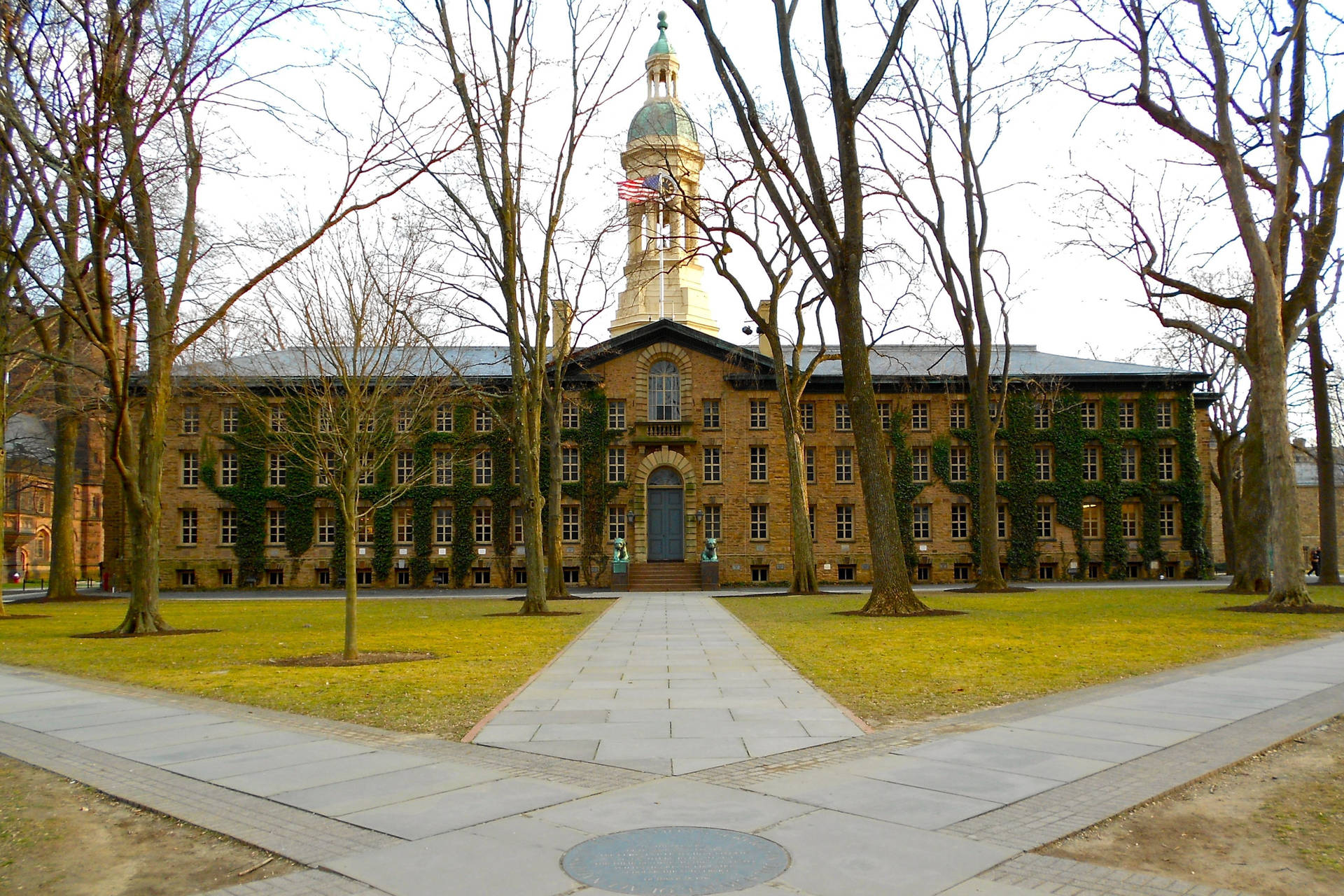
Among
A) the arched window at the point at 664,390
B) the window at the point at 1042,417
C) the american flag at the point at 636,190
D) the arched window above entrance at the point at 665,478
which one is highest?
the american flag at the point at 636,190

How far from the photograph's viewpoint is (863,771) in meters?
6.92

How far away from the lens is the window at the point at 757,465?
44250mm

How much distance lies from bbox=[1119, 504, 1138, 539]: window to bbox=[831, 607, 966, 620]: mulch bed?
85.3 ft

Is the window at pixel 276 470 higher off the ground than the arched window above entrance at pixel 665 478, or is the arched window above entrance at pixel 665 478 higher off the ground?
the window at pixel 276 470

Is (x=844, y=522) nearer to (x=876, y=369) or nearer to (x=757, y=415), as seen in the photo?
(x=757, y=415)

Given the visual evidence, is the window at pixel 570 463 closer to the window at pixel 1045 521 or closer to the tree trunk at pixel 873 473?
the window at pixel 1045 521

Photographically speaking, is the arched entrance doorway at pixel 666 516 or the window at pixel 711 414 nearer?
the arched entrance doorway at pixel 666 516

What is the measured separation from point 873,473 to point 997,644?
661cm

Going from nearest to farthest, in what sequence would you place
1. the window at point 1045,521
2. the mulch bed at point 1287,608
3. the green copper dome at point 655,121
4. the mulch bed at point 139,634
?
the mulch bed at point 139,634 < the mulch bed at point 1287,608 < the window at point 1045,521 < the green copper dome at point 655,121

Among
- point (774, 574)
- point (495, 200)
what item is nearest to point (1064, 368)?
point (774, 574)

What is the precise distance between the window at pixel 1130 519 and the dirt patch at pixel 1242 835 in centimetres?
4089

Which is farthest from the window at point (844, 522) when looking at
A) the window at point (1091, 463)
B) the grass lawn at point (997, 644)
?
the grass lawn at point (997, 644)

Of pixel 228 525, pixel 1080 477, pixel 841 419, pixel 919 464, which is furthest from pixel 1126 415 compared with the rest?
pixel 228 525

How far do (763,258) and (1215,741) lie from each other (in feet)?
82.5
